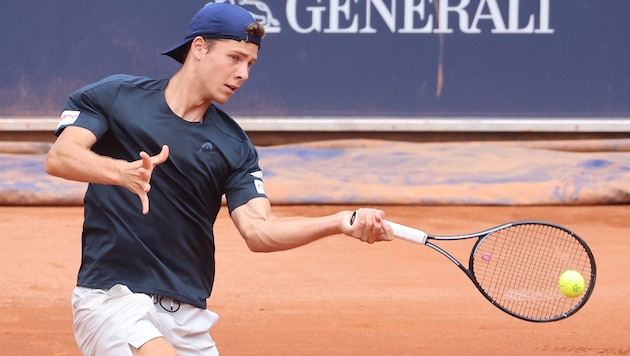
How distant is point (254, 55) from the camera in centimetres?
370

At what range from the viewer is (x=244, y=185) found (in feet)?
12.4

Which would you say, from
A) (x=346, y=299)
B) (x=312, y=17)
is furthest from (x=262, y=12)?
(x=346, y=299)

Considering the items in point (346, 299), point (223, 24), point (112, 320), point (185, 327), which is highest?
point (223, 24)

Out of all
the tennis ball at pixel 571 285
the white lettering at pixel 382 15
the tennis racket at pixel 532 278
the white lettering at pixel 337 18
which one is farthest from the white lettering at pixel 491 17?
the tennis ball at pixel 571 285

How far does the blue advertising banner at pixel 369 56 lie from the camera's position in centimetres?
965

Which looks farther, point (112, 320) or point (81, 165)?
point (112, 320)

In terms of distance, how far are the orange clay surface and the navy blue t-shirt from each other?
1908mm

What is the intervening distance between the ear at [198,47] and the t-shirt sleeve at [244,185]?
1.15 ft

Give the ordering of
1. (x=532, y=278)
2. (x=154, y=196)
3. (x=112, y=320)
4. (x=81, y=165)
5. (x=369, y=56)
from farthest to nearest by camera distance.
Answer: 1. (x=369, y=56)
2. (x=532, y=278)
3. (x=154, y=196)
4. (x=112, y=320)
5. (x=81, y=165)

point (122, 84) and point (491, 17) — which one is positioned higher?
point (122, 84)

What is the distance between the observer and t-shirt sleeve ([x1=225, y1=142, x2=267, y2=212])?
376 cm

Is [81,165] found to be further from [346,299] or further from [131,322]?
[346,299]

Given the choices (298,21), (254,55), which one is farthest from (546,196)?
(254,55)

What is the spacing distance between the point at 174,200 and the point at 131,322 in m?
0.45
